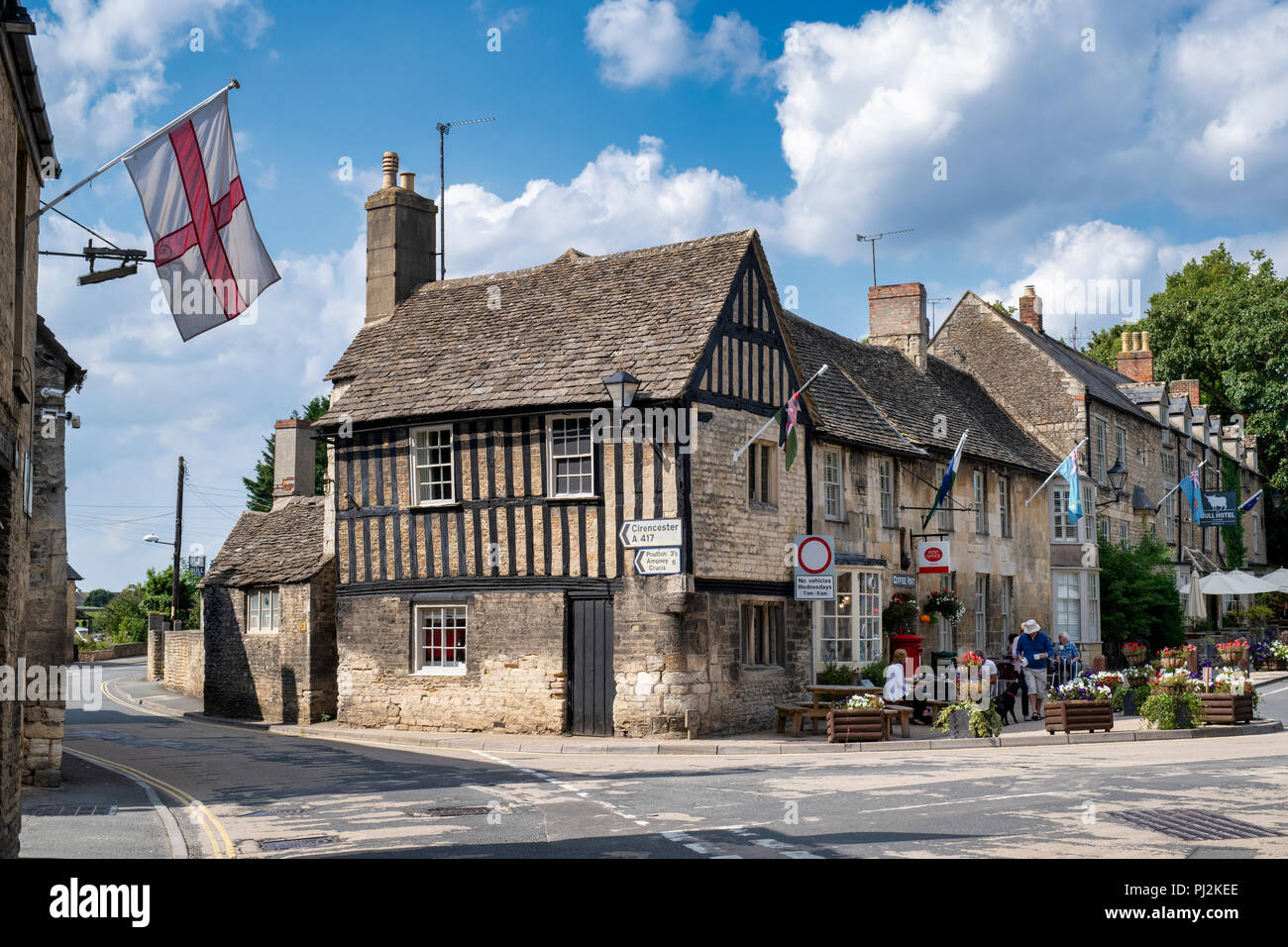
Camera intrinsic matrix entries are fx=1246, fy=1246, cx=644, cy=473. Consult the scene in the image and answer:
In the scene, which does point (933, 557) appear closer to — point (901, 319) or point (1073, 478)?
point (1073, 478)

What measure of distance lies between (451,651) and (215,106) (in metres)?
12.4

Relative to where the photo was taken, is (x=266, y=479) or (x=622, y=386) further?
(x=266, y=479)

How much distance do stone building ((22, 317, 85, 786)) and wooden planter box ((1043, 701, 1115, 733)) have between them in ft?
48.8

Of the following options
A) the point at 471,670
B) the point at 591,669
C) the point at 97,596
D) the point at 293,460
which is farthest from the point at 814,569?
the point at 97,596

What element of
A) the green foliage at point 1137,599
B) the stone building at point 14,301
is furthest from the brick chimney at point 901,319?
the stone building at point 14,301

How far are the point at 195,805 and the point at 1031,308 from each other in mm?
37111

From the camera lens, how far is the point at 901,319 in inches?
1378

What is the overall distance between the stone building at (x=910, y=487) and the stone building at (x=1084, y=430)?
3.69ft

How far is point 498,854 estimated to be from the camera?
9594mm

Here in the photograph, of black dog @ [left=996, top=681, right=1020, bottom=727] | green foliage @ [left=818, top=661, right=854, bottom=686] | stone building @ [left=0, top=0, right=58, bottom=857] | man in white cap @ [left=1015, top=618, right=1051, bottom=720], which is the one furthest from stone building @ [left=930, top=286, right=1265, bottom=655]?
stone building @ [left=0, top=0, right=58, bottom=857]

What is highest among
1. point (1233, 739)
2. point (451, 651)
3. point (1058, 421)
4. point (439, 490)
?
point (1058, 421)
